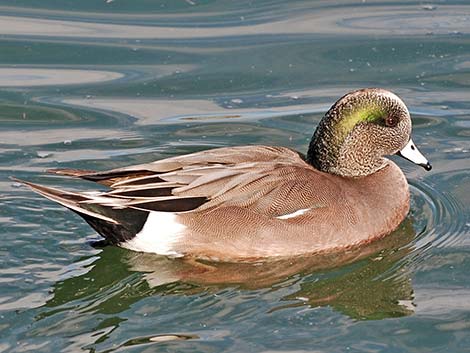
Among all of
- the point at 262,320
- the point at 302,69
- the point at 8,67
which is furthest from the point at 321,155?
the point at 8,67

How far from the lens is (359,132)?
7504mm

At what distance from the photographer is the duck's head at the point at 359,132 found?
7.42 meters

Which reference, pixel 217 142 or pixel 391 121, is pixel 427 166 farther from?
pixel 217 142

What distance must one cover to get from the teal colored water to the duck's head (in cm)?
50

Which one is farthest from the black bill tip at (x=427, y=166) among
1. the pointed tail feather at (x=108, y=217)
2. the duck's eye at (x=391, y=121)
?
the pointed tail feather at (x=108, y=217)

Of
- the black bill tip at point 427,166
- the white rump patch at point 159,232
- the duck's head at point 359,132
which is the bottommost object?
the white rump patch at point 159,232

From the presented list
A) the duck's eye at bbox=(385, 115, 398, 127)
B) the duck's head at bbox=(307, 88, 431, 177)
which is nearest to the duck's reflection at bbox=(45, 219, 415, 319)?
the duck's head at bbox=(307, 88, 431, 177)

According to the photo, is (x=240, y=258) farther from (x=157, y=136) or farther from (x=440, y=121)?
(x=440, y=121)

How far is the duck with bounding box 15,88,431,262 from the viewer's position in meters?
7.00

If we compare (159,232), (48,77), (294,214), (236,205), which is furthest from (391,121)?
(48,77)

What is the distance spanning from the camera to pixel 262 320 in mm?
6219

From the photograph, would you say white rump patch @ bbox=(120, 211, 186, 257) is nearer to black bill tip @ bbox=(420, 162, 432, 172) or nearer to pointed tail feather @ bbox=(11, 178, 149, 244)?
pointed tail feather @ bbox=(11, 178, 149, 244)

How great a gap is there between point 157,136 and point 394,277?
2.53 meters

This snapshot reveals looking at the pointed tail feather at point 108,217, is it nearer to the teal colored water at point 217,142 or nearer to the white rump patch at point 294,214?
the teal colored water at point 217,142
